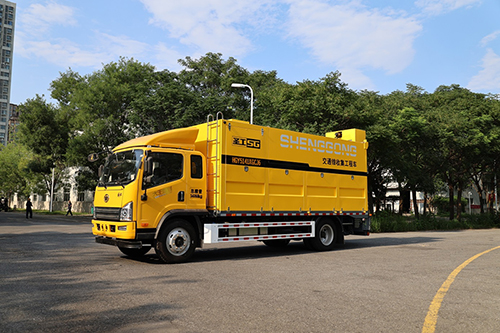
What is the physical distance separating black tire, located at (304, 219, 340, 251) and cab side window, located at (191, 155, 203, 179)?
452cm

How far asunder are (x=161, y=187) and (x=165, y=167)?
1.69 ft

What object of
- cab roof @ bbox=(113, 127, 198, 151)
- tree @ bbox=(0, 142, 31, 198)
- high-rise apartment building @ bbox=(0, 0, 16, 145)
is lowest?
cab roof @ bbox=(113, 127, 198, 151)

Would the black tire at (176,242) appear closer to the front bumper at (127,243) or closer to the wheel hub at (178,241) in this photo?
the wheel hub at (178,241)

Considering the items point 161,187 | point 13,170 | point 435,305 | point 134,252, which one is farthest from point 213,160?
point 13,170

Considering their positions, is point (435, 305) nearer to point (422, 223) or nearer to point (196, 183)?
point (196, 183)

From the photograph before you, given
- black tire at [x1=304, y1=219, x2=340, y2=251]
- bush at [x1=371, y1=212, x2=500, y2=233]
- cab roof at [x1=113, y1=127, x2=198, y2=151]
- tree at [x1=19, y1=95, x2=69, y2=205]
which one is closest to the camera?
cab roof at [x1=113, y1=127, x2=198, y2=151]

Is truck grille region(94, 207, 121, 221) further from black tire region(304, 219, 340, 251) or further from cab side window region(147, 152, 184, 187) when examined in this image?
black tire region(304, 219, 340, 251)

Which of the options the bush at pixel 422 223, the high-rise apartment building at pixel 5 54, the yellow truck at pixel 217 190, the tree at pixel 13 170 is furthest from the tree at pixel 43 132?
the high-rise apartment building at pixel 5 54

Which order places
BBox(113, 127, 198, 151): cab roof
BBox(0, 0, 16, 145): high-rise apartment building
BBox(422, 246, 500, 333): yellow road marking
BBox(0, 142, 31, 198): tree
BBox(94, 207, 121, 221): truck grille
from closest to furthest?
BBox(422, 246, 500, 333): yellow road marking → BBox(94, 207, 121, 221): truck grille → BBox(113, 127, 198, 151): cab roof → BBox(0, 142, 31, 198): tree → BBox(0, 0, 16, 145): high-rise apartment building

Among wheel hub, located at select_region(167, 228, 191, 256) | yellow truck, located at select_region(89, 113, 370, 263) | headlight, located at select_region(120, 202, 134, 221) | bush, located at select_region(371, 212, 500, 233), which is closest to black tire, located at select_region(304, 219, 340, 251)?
yellow truck, located at select_region(89, 113, 370, 263)

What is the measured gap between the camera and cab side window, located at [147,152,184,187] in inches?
381

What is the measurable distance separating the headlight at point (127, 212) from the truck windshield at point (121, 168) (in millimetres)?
579

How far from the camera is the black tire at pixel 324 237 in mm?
12961

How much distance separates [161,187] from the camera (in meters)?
9.75
